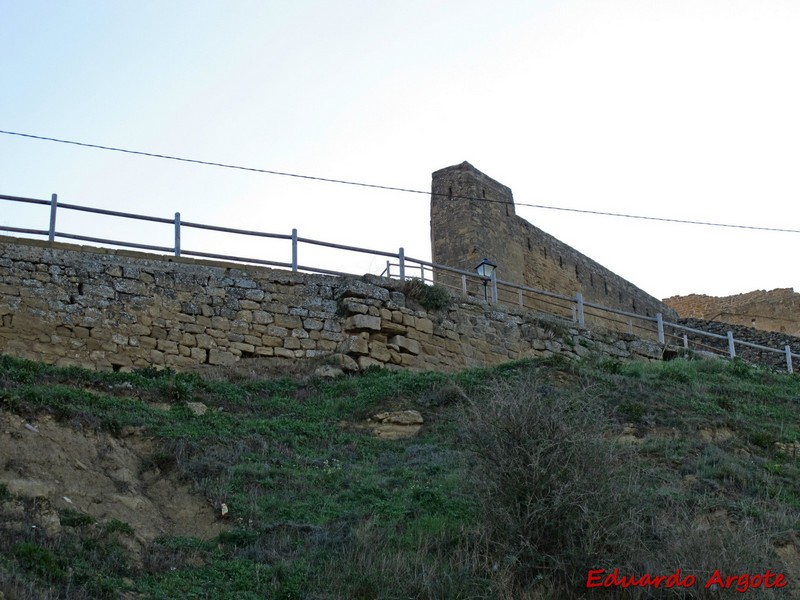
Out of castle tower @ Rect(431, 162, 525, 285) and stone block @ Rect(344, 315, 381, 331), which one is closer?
stone block @ Rect(344, 315, 381, 331)

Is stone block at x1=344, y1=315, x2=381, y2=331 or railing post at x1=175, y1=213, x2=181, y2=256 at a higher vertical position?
railing post at x1=175, y1=213, x2=181, y2=256

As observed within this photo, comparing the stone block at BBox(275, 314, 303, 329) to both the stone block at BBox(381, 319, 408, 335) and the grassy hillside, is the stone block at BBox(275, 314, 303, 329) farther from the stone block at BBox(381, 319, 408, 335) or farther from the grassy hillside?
the grassy hillside

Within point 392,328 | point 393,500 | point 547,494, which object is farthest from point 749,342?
Answer: point 547,494

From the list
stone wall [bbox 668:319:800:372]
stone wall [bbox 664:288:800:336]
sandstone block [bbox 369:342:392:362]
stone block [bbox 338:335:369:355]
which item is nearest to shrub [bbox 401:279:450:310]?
sandstone block [bbox 369:342:392:362]

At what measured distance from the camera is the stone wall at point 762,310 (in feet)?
117

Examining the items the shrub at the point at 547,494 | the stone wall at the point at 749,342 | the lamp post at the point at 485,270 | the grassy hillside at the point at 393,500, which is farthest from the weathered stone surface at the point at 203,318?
the stone wall at the point at 749,342


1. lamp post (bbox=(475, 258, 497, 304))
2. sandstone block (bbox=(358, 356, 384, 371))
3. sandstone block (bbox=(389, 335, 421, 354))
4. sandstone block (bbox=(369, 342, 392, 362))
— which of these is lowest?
sandstone block (bbox=(358, 356, 384, 371))

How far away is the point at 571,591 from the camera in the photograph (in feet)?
30.0

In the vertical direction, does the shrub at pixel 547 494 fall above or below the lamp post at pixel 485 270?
below

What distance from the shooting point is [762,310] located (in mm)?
36375

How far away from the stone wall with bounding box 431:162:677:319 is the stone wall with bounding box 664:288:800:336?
36.9 feet

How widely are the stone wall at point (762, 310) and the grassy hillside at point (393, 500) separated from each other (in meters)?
22.9

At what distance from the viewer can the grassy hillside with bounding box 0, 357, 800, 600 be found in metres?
8.89

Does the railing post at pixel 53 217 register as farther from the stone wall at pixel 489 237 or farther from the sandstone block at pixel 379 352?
the stone wall at pixel 489 237
